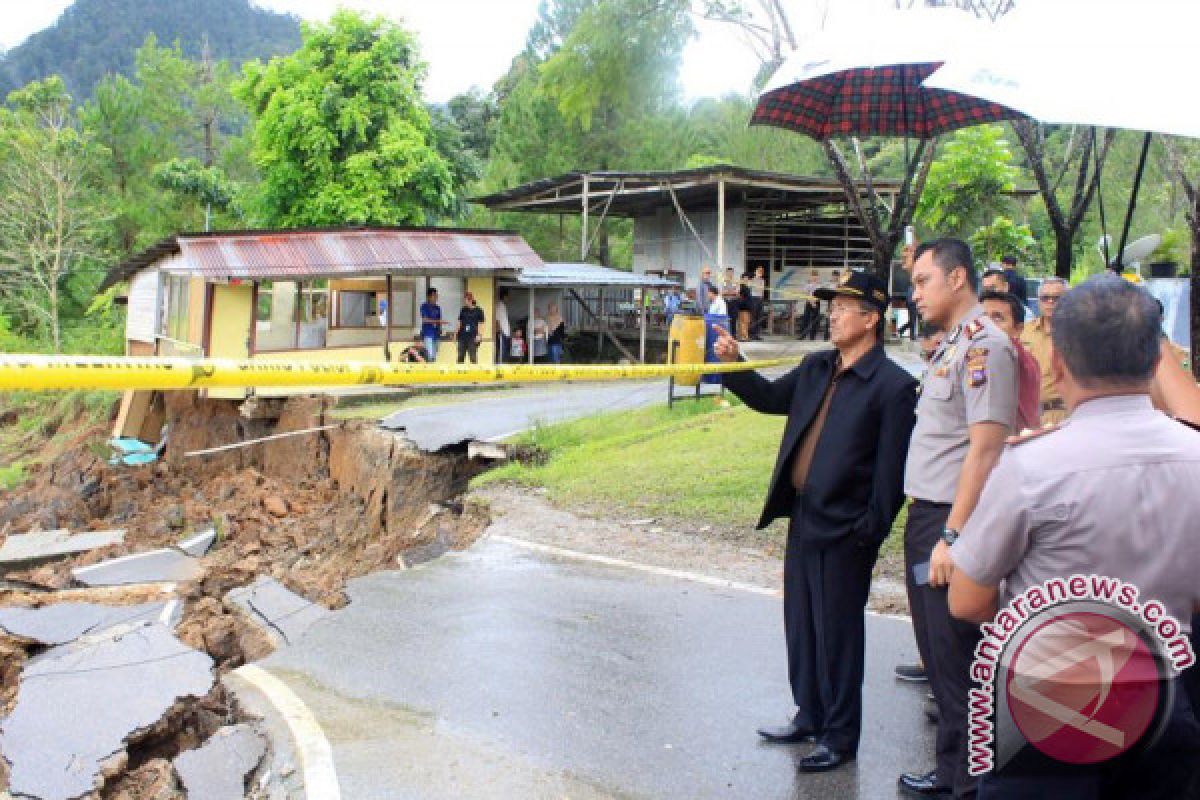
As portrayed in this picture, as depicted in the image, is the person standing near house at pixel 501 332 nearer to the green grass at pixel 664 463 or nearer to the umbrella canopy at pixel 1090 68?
the green grass at pixel 664 463

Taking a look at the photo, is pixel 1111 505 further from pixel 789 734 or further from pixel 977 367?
pixel 789 734

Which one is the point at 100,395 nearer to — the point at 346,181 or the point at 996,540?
the point at 346,181

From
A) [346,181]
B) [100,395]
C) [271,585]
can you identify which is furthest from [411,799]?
[346,181]

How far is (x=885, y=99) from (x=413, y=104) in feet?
83.8

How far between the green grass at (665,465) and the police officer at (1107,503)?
5459 mm

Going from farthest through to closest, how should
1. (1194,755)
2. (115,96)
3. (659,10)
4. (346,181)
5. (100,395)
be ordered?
(115,96), (346,181), (100,395), (659,10), (1194,755)

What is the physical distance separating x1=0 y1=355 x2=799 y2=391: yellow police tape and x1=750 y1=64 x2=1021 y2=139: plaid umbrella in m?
4.73

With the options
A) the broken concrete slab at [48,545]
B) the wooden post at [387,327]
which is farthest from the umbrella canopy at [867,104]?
the wooden post at [387,327]

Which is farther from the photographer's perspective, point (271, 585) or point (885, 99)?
point (885, 99)

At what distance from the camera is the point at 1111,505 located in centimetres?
217

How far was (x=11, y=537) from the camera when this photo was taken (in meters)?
15.4

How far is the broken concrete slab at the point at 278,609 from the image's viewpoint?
6.95 meters

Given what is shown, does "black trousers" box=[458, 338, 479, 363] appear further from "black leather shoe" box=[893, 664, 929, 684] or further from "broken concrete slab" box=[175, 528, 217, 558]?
"black leather shoe" box=[893, 664, 929, 684]

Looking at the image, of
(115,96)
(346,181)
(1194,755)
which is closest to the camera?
(1194,755)
